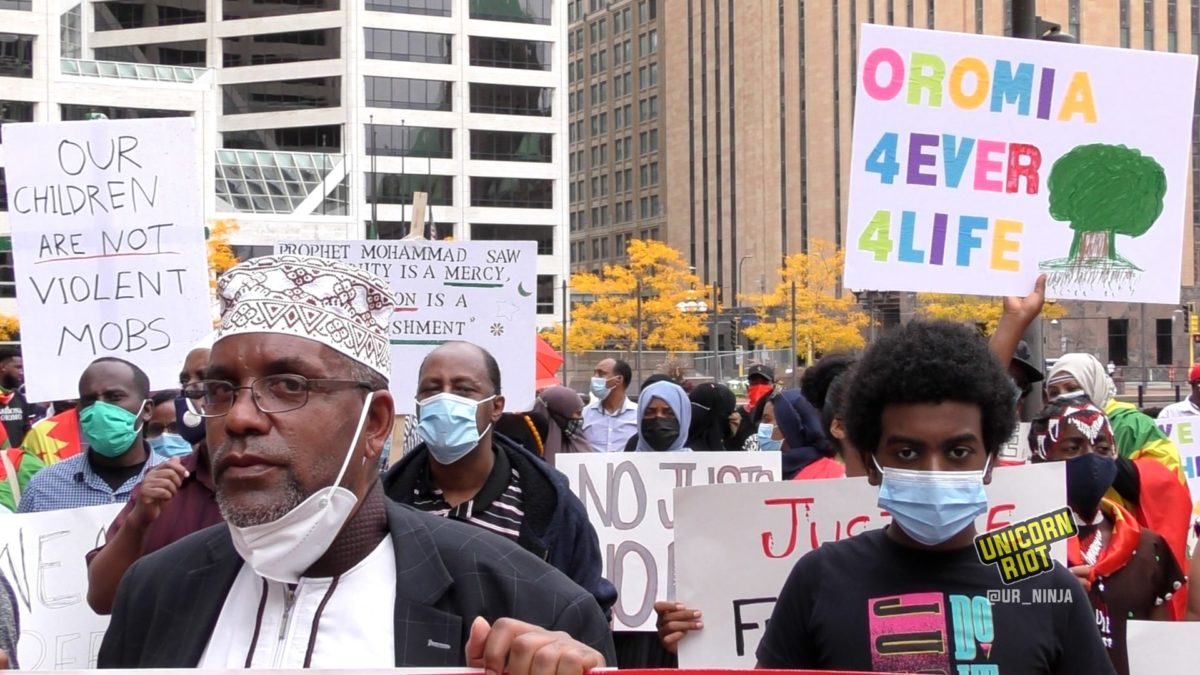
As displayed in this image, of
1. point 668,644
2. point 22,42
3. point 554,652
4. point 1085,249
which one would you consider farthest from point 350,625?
point 22,42

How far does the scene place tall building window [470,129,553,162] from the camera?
2584 inches

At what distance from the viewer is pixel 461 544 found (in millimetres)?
2482

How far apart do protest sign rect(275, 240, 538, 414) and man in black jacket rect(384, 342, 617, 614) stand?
2454 millimetres

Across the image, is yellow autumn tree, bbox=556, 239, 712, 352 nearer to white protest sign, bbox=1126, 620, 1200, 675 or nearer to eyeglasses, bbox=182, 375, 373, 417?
white protest sign, bbox=1126, 620, 1200, 675

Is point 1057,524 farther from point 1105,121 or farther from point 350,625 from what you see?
point 1105,121

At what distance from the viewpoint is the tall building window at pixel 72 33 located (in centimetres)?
5709

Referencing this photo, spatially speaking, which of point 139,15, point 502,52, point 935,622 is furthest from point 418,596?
point 139,15

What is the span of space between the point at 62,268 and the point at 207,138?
50.0 m

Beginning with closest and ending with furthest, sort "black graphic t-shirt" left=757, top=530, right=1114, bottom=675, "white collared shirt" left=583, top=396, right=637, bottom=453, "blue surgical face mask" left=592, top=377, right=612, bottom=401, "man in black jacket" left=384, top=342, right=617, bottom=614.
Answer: "black graphic t-shirt" left=757, top=530, right=1114, bottom=675 → "man in black jacket" left=384, top=342, right=617, bottom=614 → "white collared shirt" left=583, top=396, right=637, bottom=453 → "blue surgical face mask" left=592, top=377, right=612, bottom=401

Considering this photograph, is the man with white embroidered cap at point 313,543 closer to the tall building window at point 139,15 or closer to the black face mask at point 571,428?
the black face mask at point 571,428

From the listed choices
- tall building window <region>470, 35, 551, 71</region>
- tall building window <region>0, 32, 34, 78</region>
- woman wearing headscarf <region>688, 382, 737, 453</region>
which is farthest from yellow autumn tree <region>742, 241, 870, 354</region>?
woman wearing headscarf <region>688, 382, 737, 453</region>

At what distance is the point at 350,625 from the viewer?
2.37m

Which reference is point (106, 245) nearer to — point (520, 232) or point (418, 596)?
point (418, 596)

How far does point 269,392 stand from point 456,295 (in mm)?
5034
